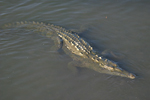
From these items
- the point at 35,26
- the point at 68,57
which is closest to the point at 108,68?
the point at 68,57

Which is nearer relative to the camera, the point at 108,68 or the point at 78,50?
the point at 108,68

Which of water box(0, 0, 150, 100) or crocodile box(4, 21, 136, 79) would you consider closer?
water box(0, 0, 150, 100)

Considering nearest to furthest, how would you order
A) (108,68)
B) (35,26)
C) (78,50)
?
(108,68), (78,50), (35,26)

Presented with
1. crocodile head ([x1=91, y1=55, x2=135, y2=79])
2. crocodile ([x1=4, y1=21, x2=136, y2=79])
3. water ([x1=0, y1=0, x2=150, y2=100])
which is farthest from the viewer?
crocodile ([x1=4, y1=21, x2=136, y2=79])

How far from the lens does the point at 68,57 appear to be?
6.43 meters

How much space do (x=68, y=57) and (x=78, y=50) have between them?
1.92 ft

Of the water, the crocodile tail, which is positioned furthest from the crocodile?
the water

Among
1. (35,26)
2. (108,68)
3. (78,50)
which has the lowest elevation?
(108,68)

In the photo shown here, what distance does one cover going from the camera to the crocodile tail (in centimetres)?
789

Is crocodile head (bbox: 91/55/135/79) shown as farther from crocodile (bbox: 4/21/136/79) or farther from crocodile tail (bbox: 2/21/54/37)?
crocodile tail (bbox: 2/21/54/37)

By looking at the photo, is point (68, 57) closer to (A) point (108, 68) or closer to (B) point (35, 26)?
(A) point (108, 68)

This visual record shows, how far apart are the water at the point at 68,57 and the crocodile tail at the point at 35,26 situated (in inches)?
14.8

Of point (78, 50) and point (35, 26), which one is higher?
point (35, 26)

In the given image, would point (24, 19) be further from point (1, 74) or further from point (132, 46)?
point (132, 46)
